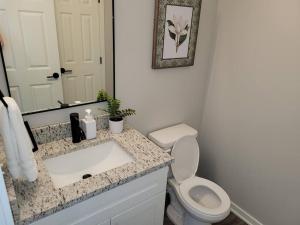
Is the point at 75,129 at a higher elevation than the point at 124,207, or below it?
higher

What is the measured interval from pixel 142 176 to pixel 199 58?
3.89 feet

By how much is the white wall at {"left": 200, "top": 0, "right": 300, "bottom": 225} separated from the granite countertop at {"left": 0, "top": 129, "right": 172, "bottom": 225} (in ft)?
3.00

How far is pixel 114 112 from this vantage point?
1.44m

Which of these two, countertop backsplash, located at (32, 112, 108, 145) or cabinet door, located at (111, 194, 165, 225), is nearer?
cabinet door, located at (111, 194, 165, 225)

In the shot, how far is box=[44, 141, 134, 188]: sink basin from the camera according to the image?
4.04 ft

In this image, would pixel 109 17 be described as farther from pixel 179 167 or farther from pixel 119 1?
pixel 179 167

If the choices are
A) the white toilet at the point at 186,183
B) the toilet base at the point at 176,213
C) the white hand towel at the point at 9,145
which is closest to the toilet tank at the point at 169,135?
the white toilet at the point at 186,183

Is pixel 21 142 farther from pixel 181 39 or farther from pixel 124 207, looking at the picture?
pixel 181 39

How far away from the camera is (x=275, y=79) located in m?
1.55

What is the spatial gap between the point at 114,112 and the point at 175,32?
2.43ft

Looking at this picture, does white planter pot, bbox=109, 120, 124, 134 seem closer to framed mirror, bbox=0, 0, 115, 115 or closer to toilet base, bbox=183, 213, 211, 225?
framed mirror, bbox=0, 0, 115, 115

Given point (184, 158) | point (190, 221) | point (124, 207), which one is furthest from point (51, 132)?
point (190, 221)

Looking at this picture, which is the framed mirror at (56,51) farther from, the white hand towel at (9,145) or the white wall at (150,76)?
the white hand towel at (9,145)

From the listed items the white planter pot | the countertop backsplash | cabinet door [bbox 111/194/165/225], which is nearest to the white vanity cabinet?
cabinet door [bbox 111/194/165/225]
